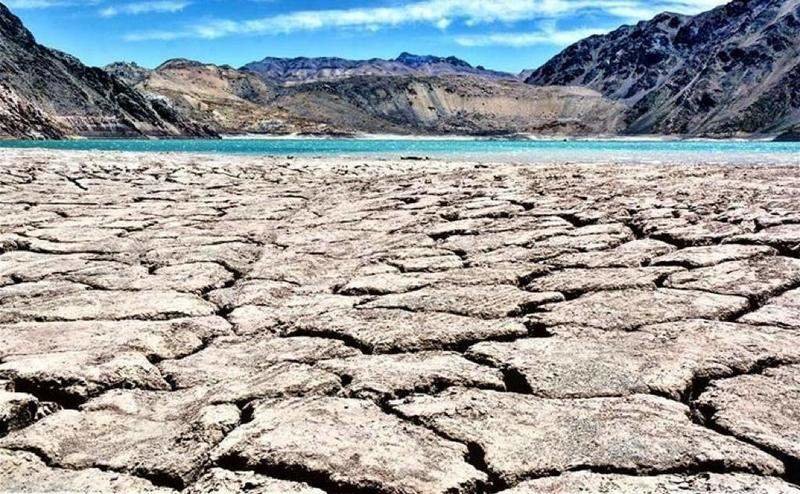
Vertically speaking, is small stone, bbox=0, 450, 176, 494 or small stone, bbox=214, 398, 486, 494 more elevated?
small stone, bbox=214, 398, 486, 494

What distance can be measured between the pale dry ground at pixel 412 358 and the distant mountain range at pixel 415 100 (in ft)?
212

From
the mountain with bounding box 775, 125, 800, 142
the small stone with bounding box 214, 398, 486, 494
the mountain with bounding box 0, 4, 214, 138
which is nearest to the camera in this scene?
the small stone with bounding box 214, 398, 486, 494

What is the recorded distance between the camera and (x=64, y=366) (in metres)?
2.66

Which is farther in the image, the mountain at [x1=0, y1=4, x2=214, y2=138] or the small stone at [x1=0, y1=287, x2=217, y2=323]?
the mountain at [x1=0, y1=4, x2=214, y2=138]

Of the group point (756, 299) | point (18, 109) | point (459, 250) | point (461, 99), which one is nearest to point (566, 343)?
point (756, 299)

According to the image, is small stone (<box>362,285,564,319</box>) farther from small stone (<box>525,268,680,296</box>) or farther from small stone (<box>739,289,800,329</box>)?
small stone (<box>739,289,800,329</box>)

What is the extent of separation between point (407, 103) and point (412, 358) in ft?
609

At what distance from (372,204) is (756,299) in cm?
505

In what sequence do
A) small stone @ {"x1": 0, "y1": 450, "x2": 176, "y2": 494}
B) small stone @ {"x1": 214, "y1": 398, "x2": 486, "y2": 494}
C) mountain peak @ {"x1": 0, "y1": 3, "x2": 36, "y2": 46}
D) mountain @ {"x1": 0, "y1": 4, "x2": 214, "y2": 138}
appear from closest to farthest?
small stone @ {"x1": 214, "y1": 398, "x2": 486, "y2": 494} → small stone @ {"x1": 0, "y1": 450, "x2": 176, "y2": 494} → mountain @ {"x1": 0, "y1": 4, "x2": 214, "y2": 138} → mountain peak @ {"x1": 0, "y1": 3, "x2": 36, "y2": 46}

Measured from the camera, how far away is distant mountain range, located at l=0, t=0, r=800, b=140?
290 ft

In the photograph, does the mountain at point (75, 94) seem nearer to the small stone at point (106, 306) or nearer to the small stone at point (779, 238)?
the small stone at point (106, 306)

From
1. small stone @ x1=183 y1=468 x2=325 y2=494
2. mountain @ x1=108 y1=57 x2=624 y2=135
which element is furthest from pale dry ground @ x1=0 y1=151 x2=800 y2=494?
mountain @ x1=108 y1=57 x2=624 y2=135

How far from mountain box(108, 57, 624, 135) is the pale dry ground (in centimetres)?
14721

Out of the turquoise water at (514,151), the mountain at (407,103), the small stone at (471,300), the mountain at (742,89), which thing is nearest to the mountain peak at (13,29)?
the turquoise water at (514,151)
